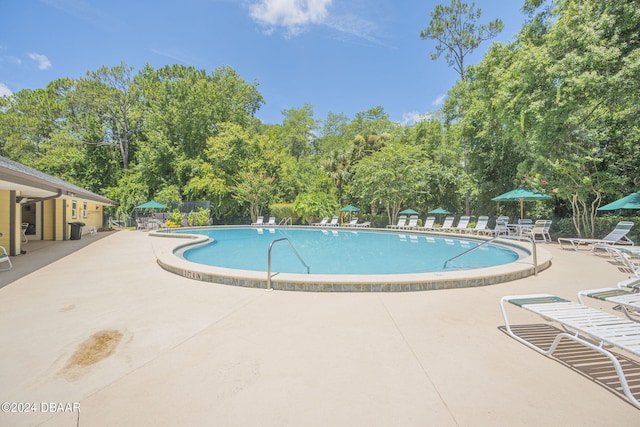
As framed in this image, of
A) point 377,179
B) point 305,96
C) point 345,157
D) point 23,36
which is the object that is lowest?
point 377,179

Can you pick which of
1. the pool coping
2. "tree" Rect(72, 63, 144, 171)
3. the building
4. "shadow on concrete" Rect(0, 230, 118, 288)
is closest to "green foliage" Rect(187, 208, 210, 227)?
the building

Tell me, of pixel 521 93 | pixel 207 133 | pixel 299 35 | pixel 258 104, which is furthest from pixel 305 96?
pixel 521 93

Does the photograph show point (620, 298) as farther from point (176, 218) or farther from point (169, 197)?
point (169, 197)

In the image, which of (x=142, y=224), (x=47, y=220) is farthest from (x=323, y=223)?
(x=47, y=220)

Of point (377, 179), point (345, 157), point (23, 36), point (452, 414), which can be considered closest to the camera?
point (452, 414)

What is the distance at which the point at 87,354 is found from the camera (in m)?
2.70

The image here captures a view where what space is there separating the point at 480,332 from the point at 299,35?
110 feet

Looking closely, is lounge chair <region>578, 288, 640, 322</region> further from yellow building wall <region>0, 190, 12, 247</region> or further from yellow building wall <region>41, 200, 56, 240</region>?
yellow building wall <region>41, 200, 56, 240</region>

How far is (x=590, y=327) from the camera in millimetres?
2479

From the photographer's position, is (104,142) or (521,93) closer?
(521,93)

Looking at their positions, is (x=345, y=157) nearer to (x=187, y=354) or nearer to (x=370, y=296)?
(x=370, y=296)

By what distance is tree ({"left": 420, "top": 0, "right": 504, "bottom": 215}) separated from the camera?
22188 millimetres

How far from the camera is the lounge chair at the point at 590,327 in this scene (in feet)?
6.82

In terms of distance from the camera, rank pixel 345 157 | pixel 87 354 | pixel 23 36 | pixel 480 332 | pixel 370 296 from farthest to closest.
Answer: pixel 345 157 < pixel 23 36 < pixel 370 296 < pixel 480 332 < pixel 87 354
